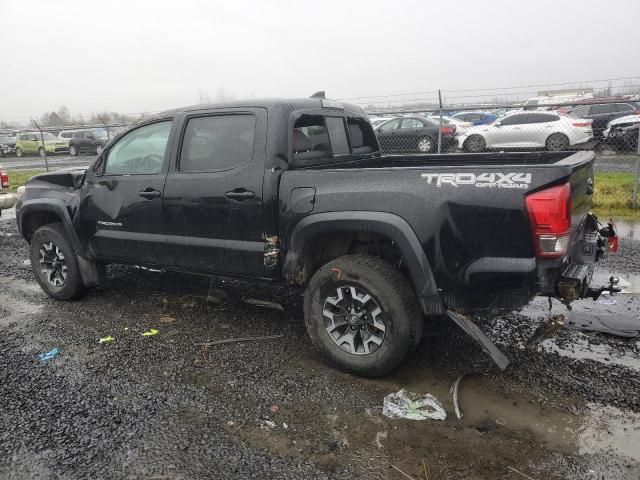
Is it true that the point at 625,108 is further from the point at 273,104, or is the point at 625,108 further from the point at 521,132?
the point at 273,104

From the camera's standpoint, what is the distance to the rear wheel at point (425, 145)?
16247 mm

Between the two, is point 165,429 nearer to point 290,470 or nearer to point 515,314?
point 290,470

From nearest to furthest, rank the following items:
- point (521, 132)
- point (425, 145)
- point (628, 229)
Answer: point (628, 229)
point (521, 132)
point (425, 145)

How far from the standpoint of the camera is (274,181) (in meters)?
3.67

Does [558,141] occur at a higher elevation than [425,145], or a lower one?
lower

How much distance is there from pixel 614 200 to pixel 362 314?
7013 mm

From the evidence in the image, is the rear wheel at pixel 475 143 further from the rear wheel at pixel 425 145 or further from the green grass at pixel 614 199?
the green grass at pixel 614 199

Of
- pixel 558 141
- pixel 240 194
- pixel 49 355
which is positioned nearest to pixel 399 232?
pixel 240 194

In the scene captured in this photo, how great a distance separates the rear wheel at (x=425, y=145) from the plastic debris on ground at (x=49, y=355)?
13.8 m

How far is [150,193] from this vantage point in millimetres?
4293

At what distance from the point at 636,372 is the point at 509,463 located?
1.48 meters

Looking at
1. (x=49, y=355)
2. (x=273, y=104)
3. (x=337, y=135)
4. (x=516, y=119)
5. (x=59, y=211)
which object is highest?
(x=273, y=104)

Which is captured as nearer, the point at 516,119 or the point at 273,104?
the point at 273,104

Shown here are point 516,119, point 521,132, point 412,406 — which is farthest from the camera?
point 516,119
